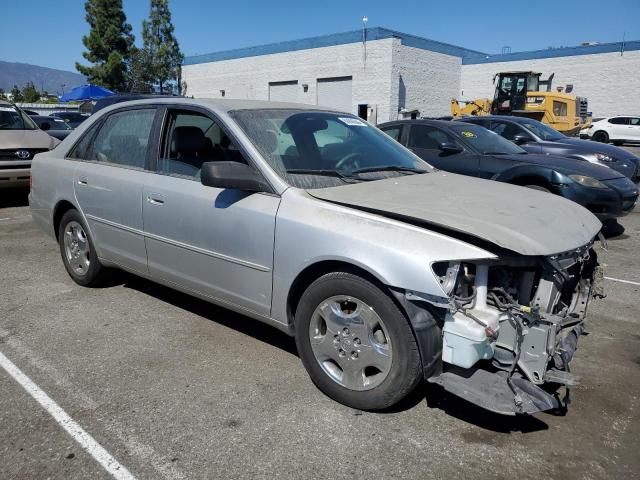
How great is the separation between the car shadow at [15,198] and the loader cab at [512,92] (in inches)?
825

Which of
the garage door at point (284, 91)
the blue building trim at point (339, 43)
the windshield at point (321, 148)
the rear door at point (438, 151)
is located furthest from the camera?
the garage door at point (284, 91)

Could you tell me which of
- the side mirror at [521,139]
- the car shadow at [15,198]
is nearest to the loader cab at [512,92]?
the side mirror at [521,139]

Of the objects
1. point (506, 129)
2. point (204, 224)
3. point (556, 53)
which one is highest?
point (556, 53)

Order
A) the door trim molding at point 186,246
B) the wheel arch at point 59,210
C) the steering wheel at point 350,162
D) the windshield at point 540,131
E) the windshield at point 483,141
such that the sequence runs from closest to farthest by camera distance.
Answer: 1. the door trim molding at point 186,246
2. the steering wheel at point 350,162
3. the wheel arch at point 59,210
4. the windshield at point 483,141
5. the windshield at point 540,131

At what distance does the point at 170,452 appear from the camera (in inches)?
103

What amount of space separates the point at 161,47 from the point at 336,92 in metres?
18.3

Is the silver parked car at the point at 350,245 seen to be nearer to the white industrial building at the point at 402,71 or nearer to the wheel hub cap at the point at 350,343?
the wheel hub cap at the point at 350,343

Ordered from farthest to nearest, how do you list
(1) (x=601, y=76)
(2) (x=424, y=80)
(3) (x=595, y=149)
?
1. (2) (x=424, y=80)
2. (1) (x=601, y=76)
3. (3) (x=595, y=149)

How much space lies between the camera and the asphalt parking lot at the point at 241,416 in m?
2.54

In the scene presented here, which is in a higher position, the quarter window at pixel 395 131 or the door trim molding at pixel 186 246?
the quarter window at pixel 395 131

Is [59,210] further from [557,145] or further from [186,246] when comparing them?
[557,145]

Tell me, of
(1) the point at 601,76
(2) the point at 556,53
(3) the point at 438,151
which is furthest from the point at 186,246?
(2) the point at 556,53

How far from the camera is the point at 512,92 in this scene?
25.5 m

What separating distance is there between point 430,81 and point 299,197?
3375cm
